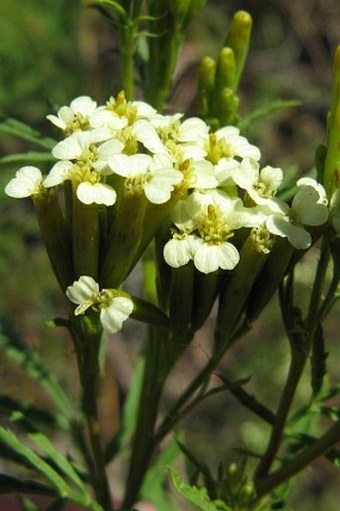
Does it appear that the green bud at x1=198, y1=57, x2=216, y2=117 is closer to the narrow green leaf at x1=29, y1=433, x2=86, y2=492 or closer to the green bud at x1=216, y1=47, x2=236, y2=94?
the green bud at x1=216, y1=47, x2=236, y2=94

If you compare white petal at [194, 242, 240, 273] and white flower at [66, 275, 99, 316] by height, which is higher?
white petal at [194, 242, 240, 273]

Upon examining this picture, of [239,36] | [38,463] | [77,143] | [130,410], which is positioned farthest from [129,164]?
[130,410]

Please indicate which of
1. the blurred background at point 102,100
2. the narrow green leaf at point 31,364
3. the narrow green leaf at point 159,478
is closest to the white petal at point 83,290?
the narrow green leaf at point 31,364

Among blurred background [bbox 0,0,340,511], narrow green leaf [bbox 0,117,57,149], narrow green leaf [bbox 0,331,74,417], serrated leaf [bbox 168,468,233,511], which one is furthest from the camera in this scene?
blurred background [bbox 0,0,340,511]

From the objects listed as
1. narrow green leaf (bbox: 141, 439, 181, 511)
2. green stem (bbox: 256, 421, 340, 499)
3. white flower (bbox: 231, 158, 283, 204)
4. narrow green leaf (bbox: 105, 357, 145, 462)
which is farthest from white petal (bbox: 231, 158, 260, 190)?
narrow green leaf (bbox: 141, 439, 181, 511)

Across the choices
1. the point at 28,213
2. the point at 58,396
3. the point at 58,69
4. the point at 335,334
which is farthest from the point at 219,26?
the point at 58,396

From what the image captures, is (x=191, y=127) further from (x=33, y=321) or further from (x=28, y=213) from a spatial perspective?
(x=28, y=213)

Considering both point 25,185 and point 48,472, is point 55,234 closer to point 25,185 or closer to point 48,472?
point 25,185
